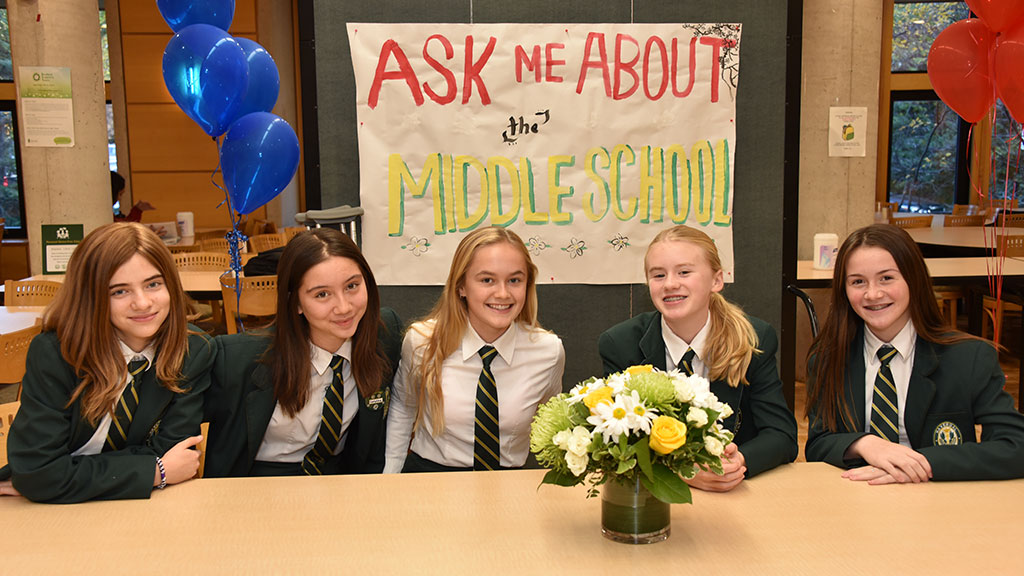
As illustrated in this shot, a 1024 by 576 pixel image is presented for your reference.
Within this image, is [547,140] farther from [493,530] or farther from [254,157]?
[493,530]

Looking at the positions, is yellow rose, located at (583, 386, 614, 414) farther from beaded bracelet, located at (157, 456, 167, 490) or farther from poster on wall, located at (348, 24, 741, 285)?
poster on wall, located at (348, 24, 741, 285)

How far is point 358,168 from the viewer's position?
385 centimetres

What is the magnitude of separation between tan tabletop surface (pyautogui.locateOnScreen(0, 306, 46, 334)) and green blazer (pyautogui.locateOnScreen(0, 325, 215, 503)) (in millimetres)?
1957

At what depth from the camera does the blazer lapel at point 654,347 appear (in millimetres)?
2293

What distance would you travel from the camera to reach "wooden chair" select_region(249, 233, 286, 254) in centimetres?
695

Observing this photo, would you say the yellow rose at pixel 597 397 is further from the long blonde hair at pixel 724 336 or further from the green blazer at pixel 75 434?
the green blazer at pixel 75 434

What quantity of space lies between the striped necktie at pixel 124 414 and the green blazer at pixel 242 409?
0.24 metres

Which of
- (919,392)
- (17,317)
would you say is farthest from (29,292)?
(919,392)

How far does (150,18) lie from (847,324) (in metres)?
8.59

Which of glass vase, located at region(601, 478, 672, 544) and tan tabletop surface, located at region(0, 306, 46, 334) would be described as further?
tan tabletop surface, located at region(0, 306, 46, 334)

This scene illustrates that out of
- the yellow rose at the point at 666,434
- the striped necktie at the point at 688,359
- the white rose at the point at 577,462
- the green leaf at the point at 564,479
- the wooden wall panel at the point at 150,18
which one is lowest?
the green leaf at the point at 564,479

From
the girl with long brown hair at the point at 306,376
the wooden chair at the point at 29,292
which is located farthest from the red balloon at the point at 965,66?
the wooden chair at the point at 29,292

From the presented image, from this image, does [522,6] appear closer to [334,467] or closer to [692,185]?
[692,185]

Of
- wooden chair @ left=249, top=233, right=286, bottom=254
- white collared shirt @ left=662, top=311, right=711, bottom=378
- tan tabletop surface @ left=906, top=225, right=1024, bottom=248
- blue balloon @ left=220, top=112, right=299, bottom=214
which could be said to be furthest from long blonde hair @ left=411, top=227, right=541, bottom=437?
wooden chair @ left=249, top=233, right=286, bottom=254
